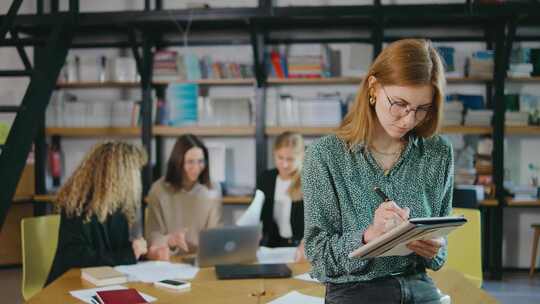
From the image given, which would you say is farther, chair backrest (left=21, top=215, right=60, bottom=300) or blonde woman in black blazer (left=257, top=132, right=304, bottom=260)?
blonde woman in black blazer (left=257, top=132, right=304, bottom=260)

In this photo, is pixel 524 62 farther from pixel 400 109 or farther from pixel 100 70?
pixel 400 109

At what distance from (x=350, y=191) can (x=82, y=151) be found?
496 cm

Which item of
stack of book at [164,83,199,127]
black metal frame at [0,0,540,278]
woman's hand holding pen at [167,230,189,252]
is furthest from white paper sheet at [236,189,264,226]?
stack of book at [164,83,199,127]

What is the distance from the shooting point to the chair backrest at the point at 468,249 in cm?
308

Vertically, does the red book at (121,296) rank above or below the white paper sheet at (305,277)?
above

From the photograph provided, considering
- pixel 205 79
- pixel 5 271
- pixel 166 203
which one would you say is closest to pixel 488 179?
pixel 205 79

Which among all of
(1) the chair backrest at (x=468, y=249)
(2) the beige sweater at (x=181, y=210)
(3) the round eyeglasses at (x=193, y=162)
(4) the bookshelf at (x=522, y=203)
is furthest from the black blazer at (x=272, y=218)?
(4) the bookshelf at (x=522, y=203)

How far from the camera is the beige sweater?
140 inches

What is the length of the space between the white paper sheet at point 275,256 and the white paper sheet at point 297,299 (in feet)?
2.03

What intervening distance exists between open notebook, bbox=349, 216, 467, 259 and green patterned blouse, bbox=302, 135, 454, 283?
8 cm

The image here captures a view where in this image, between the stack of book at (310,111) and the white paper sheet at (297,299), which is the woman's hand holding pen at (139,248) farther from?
the stack of book at (310,111)

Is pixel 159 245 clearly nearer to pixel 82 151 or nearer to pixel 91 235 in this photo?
pixel 91 235

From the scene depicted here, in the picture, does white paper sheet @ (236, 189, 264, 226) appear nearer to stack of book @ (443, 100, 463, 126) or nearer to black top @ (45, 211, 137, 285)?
black top @ (45, 211, 137, 285)

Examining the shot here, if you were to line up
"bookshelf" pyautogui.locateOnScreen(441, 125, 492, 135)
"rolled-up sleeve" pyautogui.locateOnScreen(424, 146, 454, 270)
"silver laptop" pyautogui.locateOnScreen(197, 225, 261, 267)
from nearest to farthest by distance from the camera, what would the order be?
"rolled-up sleeve" pyautogui.locateOnScreen(424, 146, 454, 270), "silver laptop" pyautogui.locateOnScreen(197, 225, 261, 267), "bookshelf" pyautogui.locateOnScreen(441, 125, 492, 135)
